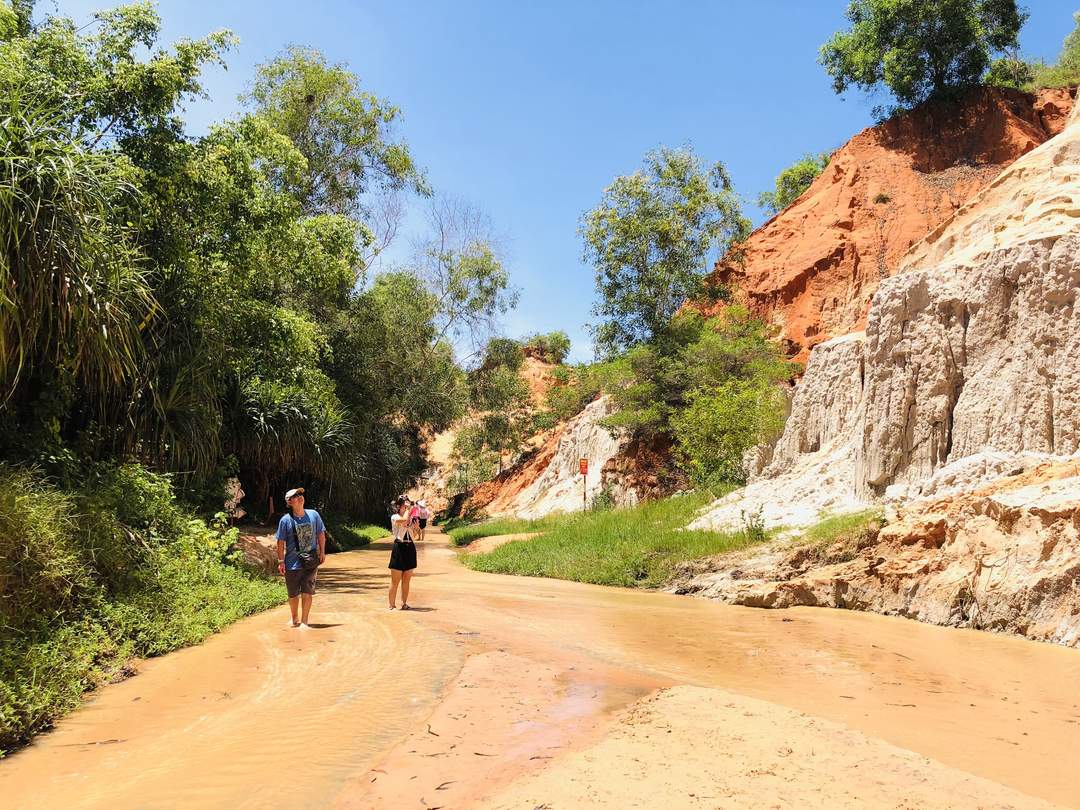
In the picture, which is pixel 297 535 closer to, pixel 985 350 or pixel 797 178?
pixel 985 350

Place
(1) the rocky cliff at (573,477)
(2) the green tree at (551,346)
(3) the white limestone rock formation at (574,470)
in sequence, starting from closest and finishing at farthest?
(1) the rocky cliff at (573,477)
(3) the white limestone rock formation at (574,470)
(2) the green tree at (551,346)

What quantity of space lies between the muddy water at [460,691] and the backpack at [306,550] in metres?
0.79

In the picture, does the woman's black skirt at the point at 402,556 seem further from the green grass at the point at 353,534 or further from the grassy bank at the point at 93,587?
the green grass at the point at 353,534

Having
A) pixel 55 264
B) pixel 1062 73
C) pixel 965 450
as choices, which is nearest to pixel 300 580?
pixel 55 264

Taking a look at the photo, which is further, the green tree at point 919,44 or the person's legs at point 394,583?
the green tree at point 919,44

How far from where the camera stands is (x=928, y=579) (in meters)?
9.37

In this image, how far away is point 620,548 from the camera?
1538 cm

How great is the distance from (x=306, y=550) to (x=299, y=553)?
88mm

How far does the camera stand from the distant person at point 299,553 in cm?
853

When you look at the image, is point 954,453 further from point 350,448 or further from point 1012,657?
point 350,448

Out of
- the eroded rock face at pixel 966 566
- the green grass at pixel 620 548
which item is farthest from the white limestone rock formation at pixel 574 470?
the eroded rock face at pixel 966 566

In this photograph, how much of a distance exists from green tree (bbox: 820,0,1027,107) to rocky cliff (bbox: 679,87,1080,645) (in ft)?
59.9

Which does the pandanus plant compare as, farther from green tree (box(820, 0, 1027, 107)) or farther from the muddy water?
green tree (box(820, 0, 1027, 107))

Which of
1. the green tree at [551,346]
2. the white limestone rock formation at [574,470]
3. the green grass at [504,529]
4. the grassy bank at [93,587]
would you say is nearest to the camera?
the grassy bank at [93,587]
